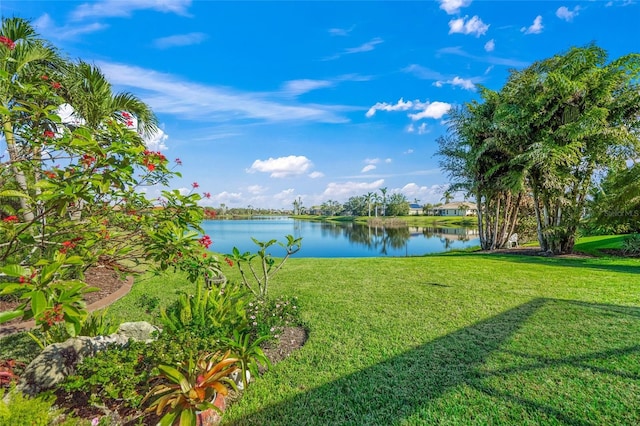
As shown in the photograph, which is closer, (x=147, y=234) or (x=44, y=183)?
(x=44, y=183)

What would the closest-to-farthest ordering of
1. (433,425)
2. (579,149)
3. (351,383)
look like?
1. (433,425)
2. (351,383)
3. (579,149)

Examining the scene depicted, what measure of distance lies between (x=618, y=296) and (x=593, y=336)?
7.71 ft

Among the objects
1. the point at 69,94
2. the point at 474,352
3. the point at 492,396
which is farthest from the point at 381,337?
the point at 69,94

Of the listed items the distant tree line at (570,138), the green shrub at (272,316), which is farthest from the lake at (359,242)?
the distant tree line at (570,138)

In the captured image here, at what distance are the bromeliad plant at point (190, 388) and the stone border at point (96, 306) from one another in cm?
143

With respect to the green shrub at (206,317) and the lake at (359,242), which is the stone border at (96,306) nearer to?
the green shrub at (206,317)

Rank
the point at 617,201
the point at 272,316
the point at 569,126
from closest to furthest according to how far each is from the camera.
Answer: the point at 272,316 → the point at 569,126 → the point at 617,201

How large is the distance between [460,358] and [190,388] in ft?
8.17

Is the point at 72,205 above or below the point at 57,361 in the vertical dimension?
above

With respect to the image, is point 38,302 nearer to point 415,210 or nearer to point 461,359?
point 461,359

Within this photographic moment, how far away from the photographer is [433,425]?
1972 millimetres

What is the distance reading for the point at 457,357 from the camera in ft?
9.36

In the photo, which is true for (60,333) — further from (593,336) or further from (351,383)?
(593,336)

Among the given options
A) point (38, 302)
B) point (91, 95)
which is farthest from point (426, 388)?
point (91, 95)
